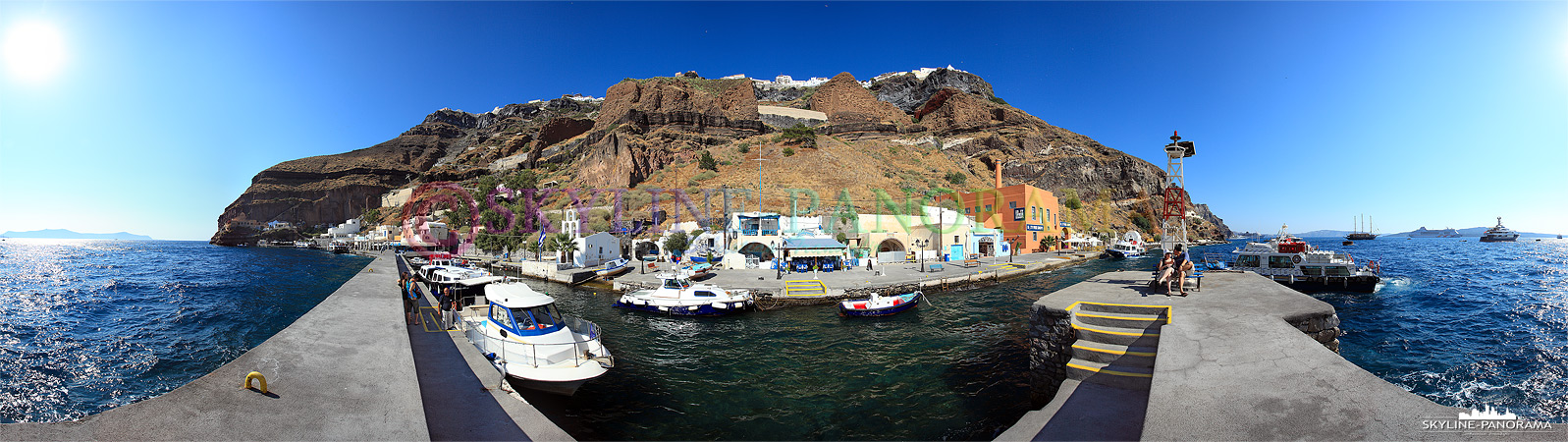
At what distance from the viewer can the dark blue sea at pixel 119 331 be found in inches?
361

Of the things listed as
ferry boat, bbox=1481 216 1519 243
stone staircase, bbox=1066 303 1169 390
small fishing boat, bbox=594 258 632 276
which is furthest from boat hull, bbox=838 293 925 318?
ferry boat, bbox=1481 216 1519 243

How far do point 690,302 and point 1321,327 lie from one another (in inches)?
597

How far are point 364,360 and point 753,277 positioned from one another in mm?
18624

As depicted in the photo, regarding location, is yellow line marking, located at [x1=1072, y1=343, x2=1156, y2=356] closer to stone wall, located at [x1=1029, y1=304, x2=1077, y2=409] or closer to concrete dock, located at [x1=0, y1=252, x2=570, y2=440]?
stone wall, located at [x1=1029, y1=304, x2=1077, y2=409]

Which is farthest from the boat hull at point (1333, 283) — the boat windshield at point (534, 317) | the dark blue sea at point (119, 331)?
the dark blue sea at point (119, 331)

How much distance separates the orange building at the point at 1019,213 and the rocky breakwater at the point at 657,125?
124 ft

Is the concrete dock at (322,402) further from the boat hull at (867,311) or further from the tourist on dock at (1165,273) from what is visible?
the boat hull at (867,311)

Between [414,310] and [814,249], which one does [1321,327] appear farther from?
[814,249]

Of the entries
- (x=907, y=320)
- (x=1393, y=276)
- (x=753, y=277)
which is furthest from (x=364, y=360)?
(x=1393, y=276)

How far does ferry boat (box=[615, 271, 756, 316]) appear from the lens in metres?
17.3

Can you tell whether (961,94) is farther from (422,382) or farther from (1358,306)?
(422,382)

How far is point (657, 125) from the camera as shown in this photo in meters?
78.9

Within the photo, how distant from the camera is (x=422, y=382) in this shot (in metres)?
6.86

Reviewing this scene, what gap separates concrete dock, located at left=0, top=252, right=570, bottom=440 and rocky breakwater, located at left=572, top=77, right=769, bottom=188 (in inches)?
2132
